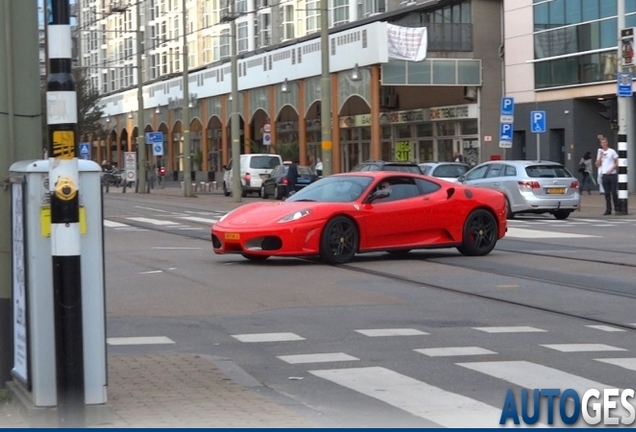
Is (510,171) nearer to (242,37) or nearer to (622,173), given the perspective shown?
(622,173)

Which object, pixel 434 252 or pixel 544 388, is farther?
pixel 434 252

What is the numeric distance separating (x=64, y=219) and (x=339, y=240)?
35.7 feet

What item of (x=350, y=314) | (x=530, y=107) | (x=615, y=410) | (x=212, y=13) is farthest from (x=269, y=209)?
(x=212, y=13)

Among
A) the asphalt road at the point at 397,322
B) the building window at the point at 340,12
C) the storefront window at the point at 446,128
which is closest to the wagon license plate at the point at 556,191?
the asphalt road at the point at 397,322

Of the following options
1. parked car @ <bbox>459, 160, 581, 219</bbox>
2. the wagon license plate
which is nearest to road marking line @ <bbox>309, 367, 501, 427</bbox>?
parked car @ <bbox>459, 160, 581, 219</bbox>

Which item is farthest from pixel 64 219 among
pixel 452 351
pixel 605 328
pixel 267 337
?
pixel 605 328

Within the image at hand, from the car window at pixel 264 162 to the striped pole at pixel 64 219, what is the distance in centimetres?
4597

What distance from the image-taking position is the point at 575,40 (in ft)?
157

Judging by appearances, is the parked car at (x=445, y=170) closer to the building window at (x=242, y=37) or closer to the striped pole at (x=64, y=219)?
the striped pole at (x=64, y=219)

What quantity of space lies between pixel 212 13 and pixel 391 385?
241 feet

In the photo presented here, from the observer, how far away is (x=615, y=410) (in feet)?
24.7

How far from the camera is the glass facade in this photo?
45344mm

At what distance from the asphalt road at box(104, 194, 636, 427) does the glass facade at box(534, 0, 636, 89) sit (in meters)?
25.9

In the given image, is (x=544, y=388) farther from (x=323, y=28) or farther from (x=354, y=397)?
(x=323, y=28)
